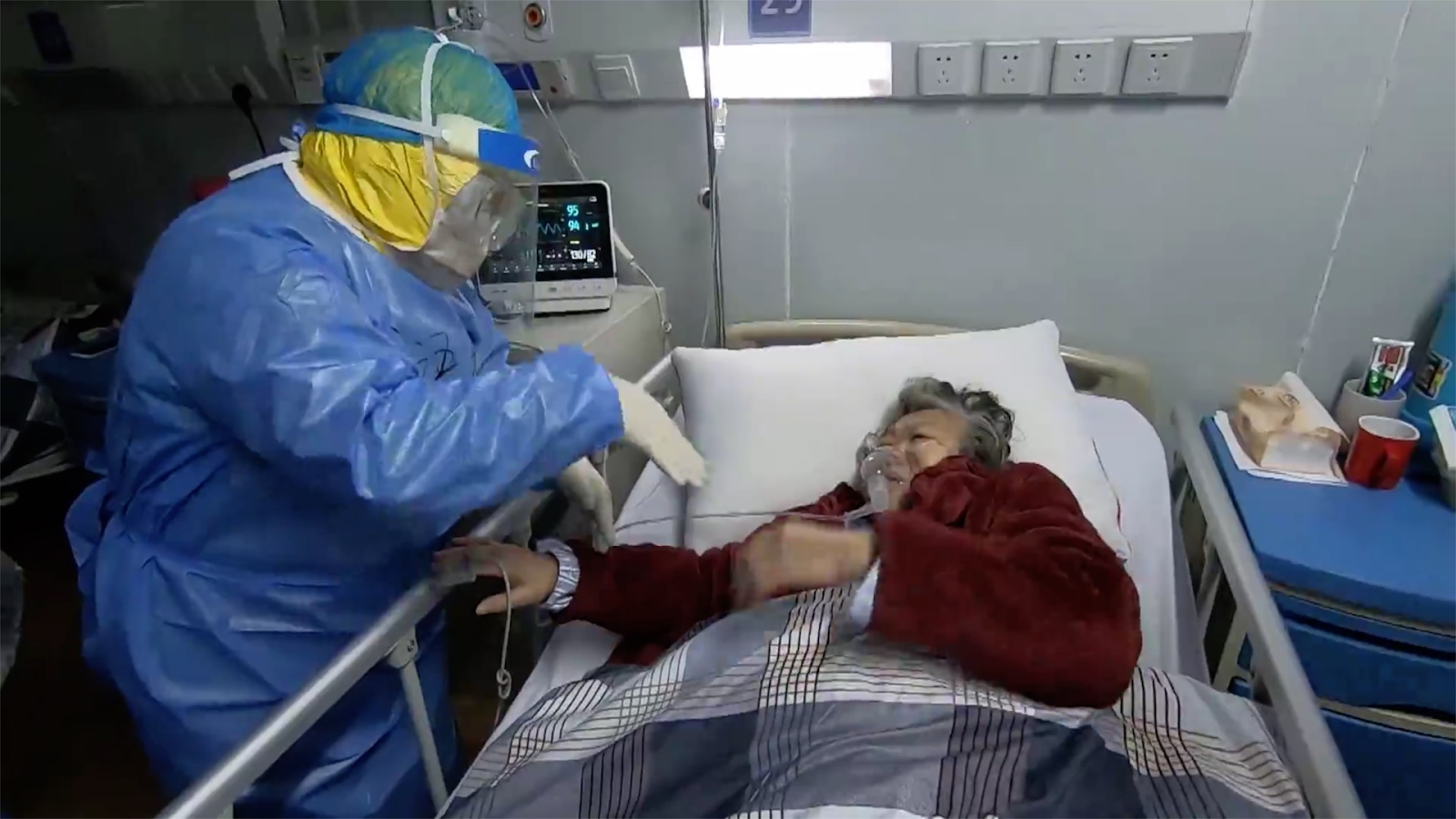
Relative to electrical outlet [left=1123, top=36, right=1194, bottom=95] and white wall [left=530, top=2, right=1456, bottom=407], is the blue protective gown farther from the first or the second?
electrical outlet [left=1123, top=36, right=1194, bottom=95]

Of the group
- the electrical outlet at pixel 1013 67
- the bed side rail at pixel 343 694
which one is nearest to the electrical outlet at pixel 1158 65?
the electrical outlet at pixel 1013 67

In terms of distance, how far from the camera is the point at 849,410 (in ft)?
5.13

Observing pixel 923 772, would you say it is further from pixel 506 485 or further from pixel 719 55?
pixel 719 55

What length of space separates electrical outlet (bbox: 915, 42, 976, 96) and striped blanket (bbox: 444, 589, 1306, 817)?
39.5 inches

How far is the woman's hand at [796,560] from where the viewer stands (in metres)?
1.22

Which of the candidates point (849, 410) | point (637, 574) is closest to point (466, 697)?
point (637, 574)

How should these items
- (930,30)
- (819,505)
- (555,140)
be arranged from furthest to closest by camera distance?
(555,140) < (930,30) < (819,505)

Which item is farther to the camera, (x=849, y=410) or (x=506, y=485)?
(x=849, y=410)

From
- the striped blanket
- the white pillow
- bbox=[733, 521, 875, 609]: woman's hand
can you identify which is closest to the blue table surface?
the white pillow

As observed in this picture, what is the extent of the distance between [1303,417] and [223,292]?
62.6 inches

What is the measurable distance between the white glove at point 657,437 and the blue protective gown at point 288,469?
0.37ft

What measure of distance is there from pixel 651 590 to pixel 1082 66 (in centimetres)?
114

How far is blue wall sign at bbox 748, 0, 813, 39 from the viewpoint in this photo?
1.73m

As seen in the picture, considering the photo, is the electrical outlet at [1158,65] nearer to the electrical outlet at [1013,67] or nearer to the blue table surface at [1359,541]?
the electrical outlet at [1013,67]
